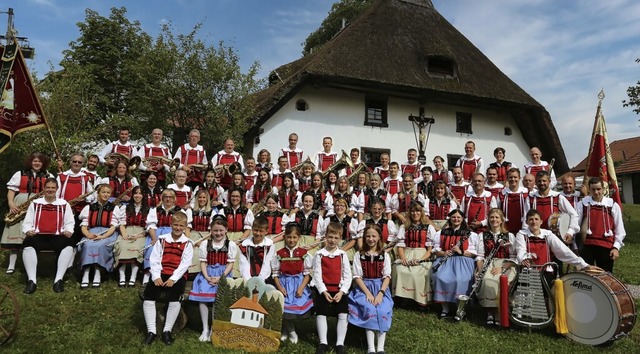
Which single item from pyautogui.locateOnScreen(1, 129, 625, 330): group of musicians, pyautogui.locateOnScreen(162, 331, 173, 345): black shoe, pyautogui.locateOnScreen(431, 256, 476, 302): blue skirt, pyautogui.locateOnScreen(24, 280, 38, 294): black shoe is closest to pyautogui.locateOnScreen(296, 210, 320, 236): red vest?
pyautogui.locateOnScreen(1, 129, 625, 330): group of musicians

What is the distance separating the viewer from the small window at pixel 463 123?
56.5ft

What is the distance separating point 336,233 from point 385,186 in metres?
3.94

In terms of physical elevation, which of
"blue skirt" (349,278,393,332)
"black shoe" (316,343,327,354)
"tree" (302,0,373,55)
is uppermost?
"tree" (302,0,373,55)

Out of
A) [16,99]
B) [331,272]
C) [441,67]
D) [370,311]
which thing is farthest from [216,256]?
[441,67]

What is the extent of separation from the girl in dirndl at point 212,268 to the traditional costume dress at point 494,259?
10.0 feet

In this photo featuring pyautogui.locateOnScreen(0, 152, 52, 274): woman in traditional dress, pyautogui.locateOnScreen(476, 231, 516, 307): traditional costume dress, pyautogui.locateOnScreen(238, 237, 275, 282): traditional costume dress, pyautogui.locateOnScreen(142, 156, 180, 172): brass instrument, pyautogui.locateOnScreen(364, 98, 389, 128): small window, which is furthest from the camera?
pyautogui.locateOnScreen(364, 98, 389, 128): small window

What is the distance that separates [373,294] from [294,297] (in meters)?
0.87

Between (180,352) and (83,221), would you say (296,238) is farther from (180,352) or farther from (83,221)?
(83,221)

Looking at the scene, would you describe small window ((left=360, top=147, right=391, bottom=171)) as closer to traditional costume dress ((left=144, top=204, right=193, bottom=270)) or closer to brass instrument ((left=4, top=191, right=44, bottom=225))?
traditional costume dress ((left=144, top=204, right=193, bottom=270))

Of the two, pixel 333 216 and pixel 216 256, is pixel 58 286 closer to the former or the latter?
pixel 216 256

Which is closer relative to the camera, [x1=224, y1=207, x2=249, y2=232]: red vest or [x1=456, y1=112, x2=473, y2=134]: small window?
[x1=224, y1=207, x2=249, y2=232]: red vest

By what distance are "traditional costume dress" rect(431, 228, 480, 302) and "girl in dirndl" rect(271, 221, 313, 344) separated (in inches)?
72.2

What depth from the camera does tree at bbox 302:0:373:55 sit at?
88.2 feet

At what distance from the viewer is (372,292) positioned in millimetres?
4711
